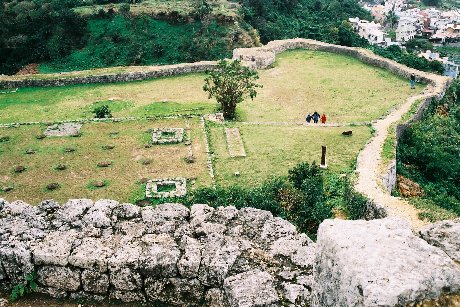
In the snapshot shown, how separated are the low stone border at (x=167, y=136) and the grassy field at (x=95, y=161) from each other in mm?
271

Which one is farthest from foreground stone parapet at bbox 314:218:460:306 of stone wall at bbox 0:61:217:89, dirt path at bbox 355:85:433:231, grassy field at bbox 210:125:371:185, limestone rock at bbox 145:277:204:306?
stone wall at bbox 0:61:217:89

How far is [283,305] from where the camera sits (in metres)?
5.89

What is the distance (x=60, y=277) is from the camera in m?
Result: 6.61

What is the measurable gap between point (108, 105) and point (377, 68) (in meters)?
15.4

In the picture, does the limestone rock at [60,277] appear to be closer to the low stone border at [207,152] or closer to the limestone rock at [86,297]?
the limestone rock at [86,297]

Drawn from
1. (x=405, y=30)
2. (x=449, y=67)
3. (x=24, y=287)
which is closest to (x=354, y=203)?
(x=24, y=287)

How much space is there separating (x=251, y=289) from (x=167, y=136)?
1271 centimetres

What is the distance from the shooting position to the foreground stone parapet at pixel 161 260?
627cm

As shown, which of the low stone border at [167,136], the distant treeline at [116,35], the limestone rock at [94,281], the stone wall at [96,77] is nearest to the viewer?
the limestone rock at [94,281]

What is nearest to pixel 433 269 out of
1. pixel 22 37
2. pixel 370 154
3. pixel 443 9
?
pixel 370 154

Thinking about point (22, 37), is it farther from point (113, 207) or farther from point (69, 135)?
point (113, 207)

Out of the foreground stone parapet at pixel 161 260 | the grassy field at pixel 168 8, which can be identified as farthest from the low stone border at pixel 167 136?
the grassy field at pixel 168 8

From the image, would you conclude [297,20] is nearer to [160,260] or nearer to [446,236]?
[160,260]

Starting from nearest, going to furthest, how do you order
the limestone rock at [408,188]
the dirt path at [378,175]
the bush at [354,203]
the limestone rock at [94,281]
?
the limestone rock at [94,281]
the dirt path at [378,175]
the bush at [354,203]
the limestone rock at [408,188]
